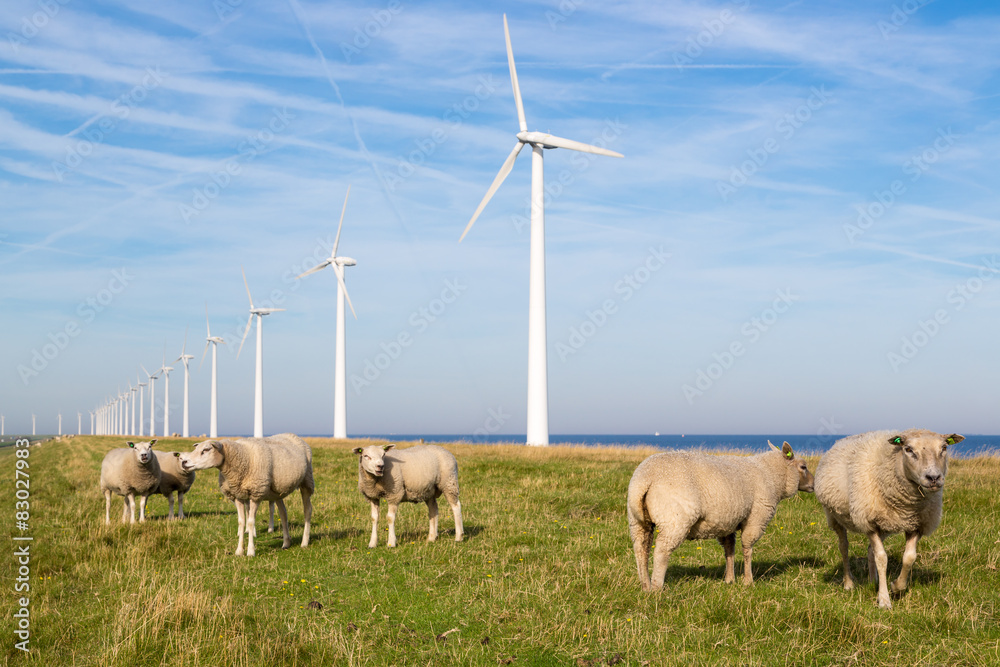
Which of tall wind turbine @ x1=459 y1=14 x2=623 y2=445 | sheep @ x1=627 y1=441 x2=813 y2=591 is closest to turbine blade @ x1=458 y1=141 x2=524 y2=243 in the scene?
tall wind turbine @ x1=459 y1=14 x2=623 y2=445

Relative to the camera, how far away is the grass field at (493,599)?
7.26 m

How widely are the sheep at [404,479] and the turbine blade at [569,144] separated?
26.4 meters

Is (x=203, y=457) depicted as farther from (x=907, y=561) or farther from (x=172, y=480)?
(x=907, y=561)

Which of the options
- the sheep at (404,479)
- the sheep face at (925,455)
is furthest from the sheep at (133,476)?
the sheep face at (925,455)

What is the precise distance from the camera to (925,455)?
26.8 ft

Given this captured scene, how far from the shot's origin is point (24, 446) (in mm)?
11375

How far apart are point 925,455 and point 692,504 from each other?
2.65 m

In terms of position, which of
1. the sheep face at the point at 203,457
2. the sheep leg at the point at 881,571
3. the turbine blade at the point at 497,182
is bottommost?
the sheep leg at the point at 881,571

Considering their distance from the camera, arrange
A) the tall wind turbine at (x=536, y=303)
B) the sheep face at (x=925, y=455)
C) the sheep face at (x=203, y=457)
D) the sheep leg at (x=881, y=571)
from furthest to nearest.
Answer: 1. the tall wind turbine at (x=536, y=303)
2. the sheep face at (x=203, y=457)
3. the sheep leg at (x=881, y=571)
4. the sheep face at (x=925, y=455)

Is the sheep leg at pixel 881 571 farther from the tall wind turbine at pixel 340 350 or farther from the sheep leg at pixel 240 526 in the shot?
the tall wind turbine at pixel 340 350

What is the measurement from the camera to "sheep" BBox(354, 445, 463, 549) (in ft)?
43.7

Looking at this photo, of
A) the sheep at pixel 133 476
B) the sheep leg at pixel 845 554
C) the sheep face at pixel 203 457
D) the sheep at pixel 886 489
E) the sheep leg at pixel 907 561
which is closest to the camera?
the sheep at pixel 886 489

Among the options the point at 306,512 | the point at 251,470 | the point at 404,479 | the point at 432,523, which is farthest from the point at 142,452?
the point at 432,523

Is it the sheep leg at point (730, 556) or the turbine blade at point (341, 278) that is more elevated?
the turbine blade at point (341, 278)
